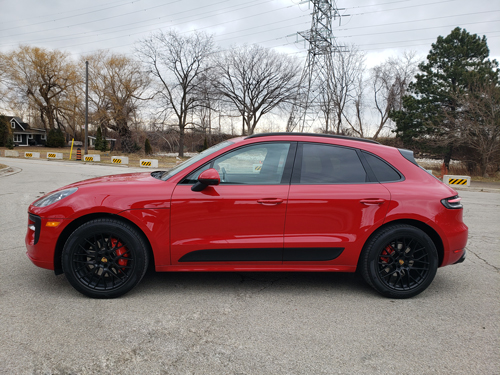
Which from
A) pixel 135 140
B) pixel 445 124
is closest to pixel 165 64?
pixel 135 140

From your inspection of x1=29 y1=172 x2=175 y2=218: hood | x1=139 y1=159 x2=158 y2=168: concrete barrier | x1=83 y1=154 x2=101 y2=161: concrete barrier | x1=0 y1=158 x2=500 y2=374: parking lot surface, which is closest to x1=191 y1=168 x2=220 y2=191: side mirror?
x1=29 y1=172 x2=175 y2=218: hood

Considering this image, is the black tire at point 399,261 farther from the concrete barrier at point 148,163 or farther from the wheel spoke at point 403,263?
the concrete barrier at point 148,163

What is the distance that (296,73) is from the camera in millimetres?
43344

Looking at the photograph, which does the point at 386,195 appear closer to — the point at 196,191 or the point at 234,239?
the point at 234,239

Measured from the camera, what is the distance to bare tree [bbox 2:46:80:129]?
181 feet

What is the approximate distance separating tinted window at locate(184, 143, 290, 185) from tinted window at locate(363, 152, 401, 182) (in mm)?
882

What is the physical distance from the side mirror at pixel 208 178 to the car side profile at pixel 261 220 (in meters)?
0.02

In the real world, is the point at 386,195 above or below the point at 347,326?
above

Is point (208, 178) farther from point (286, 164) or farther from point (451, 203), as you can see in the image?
point (451, 203)

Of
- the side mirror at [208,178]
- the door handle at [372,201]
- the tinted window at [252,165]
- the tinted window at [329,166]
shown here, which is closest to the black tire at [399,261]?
the door handle at [372,201]

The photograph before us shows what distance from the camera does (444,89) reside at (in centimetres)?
2925

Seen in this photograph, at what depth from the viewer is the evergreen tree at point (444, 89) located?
26297mm

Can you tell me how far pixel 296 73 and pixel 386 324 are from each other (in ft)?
140

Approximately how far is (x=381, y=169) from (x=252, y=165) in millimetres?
1343
